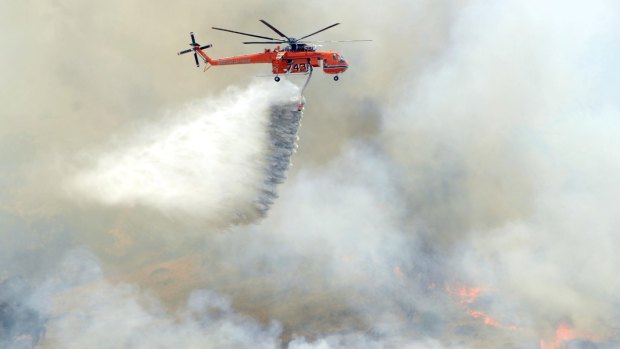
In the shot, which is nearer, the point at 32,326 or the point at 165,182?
the point at 165,182

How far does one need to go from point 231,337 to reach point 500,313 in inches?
2781

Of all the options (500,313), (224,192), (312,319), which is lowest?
(224,192)

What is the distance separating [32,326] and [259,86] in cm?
9685

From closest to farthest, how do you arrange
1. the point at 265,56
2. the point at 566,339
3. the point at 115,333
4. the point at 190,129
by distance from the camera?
the point at 265,56 < the point at 190,129 < the point at 115,333 < the point at 566,339

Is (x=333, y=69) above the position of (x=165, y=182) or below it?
above

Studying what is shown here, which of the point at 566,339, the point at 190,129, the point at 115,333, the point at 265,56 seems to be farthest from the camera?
the point at 566,339

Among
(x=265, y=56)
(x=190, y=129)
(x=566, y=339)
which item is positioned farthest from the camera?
(x=566, y=339)

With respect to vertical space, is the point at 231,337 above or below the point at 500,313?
below

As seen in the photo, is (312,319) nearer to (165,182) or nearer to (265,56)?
(165,182)

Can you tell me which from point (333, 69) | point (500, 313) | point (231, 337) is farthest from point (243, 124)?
point (500, 313)

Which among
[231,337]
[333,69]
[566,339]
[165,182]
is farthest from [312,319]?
[333,69]

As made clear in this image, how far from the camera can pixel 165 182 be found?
321 ft

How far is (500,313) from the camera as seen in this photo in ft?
551

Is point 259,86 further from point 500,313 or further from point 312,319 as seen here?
point 500,313
